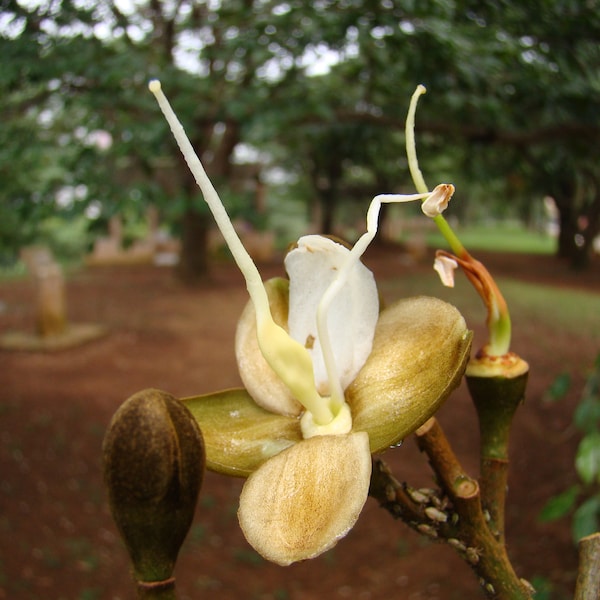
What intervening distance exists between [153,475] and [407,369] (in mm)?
256

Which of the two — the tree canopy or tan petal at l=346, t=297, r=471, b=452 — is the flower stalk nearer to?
tan petal at l=346, t=297, r=471, b=452

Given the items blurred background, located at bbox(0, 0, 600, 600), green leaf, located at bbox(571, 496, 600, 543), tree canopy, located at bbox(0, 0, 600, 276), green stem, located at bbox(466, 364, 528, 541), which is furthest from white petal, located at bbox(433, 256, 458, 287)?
tree canopy, located at bbox(0, 0, 600, 276)

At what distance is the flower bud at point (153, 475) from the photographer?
530 millimetres

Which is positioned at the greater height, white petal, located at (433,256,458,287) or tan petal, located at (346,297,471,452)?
white petal, located at (433,256,458,287)

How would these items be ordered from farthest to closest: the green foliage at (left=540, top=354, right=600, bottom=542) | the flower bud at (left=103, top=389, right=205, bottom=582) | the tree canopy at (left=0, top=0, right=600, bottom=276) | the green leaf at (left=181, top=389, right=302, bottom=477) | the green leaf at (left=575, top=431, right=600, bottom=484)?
the tree canopy at (left=0, top=0, right=600, bottom=276)
the green leaf at (left=575, top=431, right=600, bottom=484)
the green foliage at (left=540, top=354, right=600, bottom=542)
the green leaf at (left=181, top=389, right=302, bottom=477)
the flower bud at (left=103, top=389, right=205, bottom=582)

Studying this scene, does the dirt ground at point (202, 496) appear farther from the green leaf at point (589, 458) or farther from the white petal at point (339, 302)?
the white petal at point (339, 302)

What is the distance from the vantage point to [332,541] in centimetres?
52

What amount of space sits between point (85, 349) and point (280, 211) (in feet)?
41.7

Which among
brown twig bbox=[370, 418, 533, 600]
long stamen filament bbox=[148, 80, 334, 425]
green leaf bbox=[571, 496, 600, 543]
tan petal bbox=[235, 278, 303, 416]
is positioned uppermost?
long stamen filament bbox=[148, 80, 334, 425]

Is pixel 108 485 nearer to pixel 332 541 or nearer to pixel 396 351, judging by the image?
pixel 332 541

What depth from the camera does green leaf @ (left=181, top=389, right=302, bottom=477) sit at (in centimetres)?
64

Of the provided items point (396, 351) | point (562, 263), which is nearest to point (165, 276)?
point (562, 263)

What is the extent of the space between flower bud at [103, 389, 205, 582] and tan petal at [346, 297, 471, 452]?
16 cm

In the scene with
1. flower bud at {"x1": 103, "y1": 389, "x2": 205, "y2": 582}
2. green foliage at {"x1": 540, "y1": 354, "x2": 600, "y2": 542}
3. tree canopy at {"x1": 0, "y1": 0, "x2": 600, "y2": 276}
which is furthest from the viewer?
tree canopy at {"x1": 0, "y1": 0, "x2": 600, "y2": 276}
